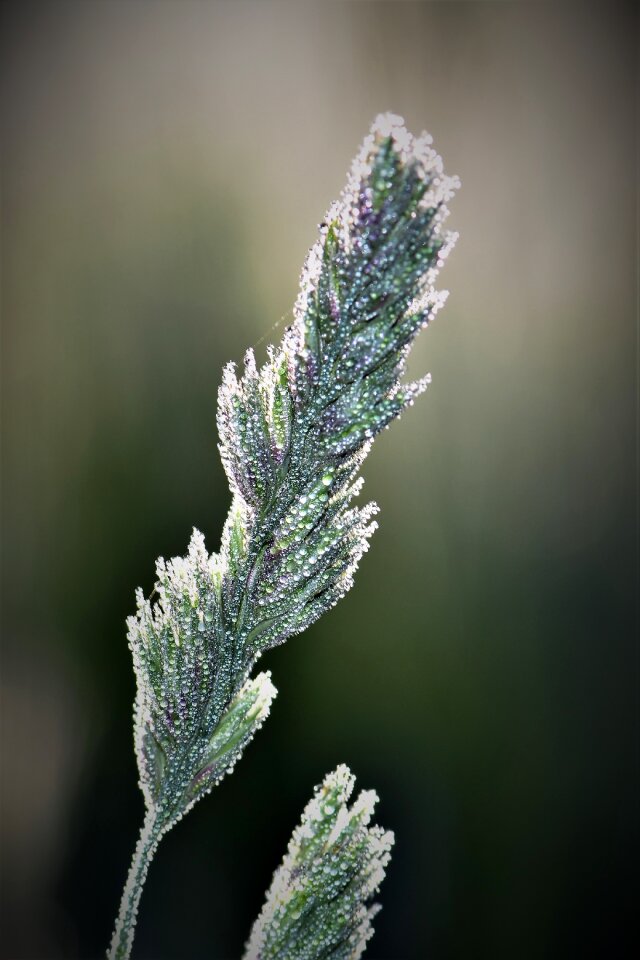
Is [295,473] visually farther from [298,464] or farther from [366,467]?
[366,467]

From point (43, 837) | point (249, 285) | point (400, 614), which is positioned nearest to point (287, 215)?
point (249, 285)

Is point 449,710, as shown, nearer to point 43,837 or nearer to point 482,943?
point 482,943

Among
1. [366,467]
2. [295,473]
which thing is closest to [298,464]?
[295,473]

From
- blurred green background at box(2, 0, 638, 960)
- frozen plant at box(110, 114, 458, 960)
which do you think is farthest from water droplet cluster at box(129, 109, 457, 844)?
blurred green background at box(2, 0, 638, 960)

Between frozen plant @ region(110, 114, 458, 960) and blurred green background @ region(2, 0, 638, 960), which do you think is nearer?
frozen plant @ region(110, 114, 458, 960)

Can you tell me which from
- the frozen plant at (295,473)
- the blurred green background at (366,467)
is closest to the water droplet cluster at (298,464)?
the frozen plant at (295,473)

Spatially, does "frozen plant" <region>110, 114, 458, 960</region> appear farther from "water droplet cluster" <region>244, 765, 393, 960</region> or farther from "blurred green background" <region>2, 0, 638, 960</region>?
"blurred green background" <region>2, 0, 638, 960</region>
